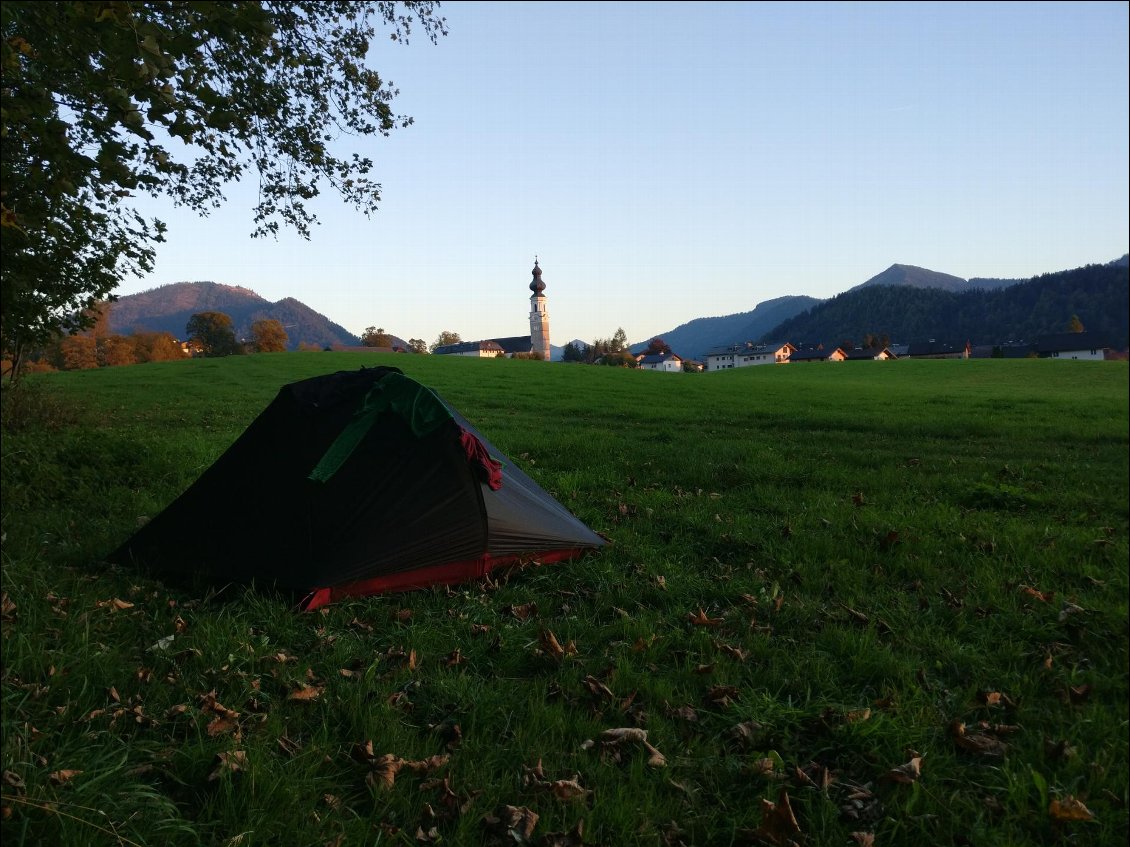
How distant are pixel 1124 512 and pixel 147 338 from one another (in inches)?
3635

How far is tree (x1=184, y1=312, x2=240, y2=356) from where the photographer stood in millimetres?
70812

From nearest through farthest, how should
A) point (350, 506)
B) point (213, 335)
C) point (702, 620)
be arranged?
point (702, 620)
point (350, 506)
point (213, 335)

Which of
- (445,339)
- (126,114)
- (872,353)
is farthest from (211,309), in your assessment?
(126,114)

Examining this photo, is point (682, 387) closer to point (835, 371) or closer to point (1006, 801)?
point (835, 371)

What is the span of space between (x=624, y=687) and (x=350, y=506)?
→ 2643 millimetres

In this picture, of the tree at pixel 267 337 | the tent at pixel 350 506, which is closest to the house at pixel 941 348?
the tent at pixel 350 506

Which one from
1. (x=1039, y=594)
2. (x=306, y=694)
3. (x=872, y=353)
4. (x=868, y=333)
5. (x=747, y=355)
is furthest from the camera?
(x=747, y=355)

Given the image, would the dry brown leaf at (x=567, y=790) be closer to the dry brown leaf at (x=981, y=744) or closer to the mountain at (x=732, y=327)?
the dry brown leaf at (x=981, y=744)

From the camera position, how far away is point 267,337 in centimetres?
7694

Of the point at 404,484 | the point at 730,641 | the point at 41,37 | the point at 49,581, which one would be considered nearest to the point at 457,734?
the point at 730,641

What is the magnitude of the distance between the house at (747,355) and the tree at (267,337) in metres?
52.8

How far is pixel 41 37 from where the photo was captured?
4.43m

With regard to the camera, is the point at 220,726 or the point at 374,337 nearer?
the point at 220,726

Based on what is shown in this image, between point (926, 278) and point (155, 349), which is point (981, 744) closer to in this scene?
point (926, 278)
